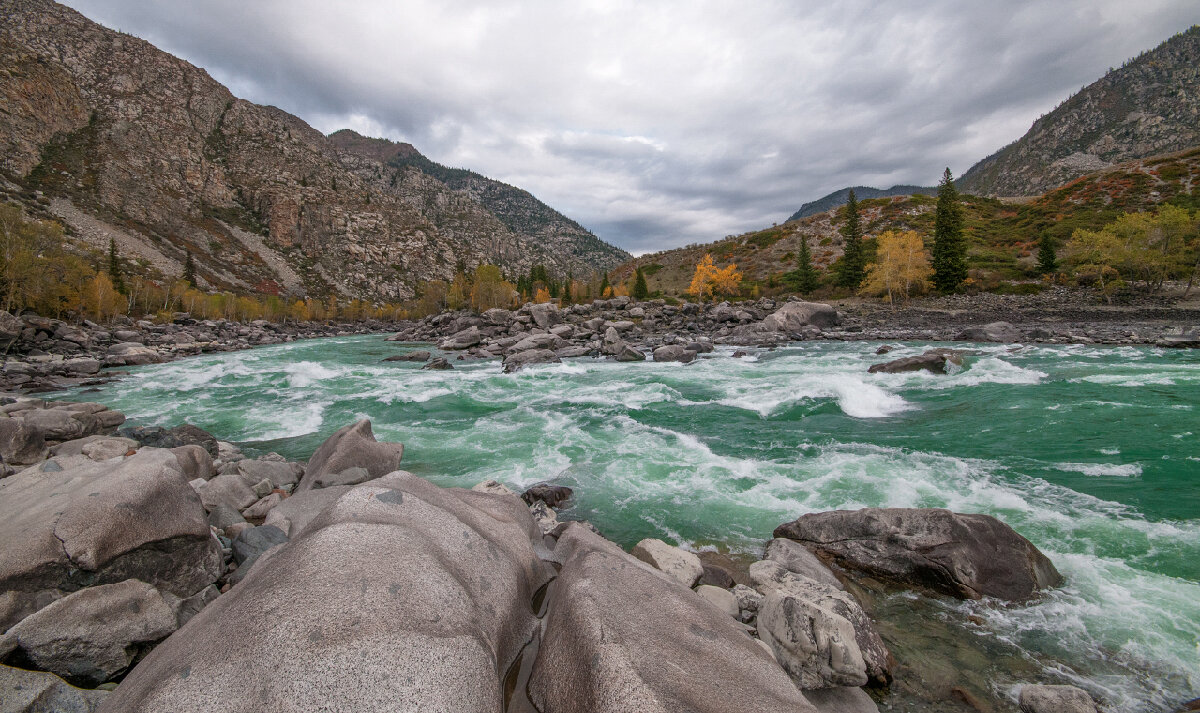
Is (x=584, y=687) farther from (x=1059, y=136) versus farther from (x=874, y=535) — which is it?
(x=1059, y=136)

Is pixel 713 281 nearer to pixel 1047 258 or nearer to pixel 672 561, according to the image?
pixel 1047 258

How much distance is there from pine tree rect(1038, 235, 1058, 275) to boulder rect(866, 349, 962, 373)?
4702 cm

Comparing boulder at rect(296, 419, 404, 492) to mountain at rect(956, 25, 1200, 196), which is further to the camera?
mountain at rect(956, 25, 1200, 196)

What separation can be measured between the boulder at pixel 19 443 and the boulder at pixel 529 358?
1918cm

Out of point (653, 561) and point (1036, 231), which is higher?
point (1036, 231)

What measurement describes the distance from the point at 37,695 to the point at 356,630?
87.7 inches

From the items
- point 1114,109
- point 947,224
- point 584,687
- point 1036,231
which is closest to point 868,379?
point 584,687

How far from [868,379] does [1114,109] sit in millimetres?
235103

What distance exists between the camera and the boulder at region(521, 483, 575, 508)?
9.12 meters

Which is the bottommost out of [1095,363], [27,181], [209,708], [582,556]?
[1095,363]

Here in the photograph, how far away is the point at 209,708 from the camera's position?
94.6 inches

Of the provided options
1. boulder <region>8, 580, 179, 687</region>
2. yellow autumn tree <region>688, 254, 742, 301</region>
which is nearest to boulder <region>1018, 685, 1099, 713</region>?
boulder <region>8, 580, 179, 687</region>

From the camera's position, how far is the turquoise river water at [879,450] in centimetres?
548

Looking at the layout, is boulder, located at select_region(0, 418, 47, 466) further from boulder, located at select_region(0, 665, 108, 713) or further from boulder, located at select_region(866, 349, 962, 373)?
boulder, located at select_region(866, 349, 962, 373)
